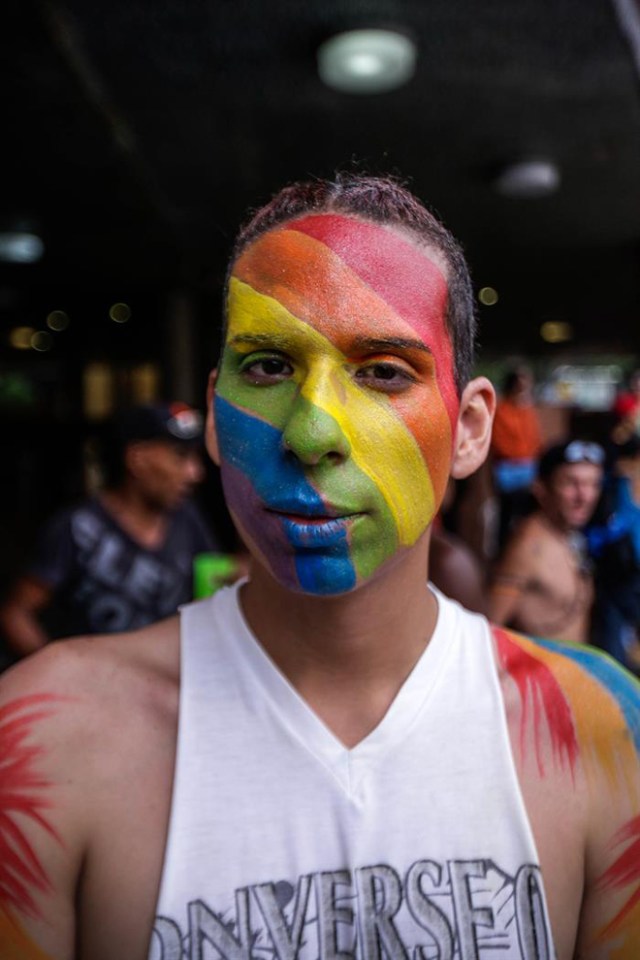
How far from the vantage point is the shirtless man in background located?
3844 mm

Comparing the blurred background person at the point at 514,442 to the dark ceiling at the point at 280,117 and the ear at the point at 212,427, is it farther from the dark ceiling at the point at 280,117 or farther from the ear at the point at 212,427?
the ear at the point at 212,427

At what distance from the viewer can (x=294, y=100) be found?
524cm

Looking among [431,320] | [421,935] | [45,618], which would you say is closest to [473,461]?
[431,320]

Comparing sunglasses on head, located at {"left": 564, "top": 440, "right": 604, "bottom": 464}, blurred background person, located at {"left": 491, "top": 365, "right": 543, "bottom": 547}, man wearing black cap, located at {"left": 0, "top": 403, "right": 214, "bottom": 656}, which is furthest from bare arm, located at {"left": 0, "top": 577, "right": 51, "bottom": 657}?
blurred background person, located at {"left": 491, "top": 365, "right": 543, "bottom": 547}

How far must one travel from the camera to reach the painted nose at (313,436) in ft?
4.15

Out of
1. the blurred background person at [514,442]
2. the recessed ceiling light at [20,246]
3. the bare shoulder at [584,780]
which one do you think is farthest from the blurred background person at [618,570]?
the recessed ceiling light at [20,246]

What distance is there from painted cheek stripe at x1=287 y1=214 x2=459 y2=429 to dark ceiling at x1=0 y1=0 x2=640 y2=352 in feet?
1.21

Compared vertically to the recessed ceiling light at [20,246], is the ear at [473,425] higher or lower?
lower

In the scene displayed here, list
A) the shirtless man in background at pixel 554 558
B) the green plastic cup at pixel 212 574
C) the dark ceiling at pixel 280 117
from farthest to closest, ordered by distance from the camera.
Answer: the dark ceiling at pixel 280 117 < the shirtless man in background at pixel 554 558 < the green plastic cup at pixel 212 574

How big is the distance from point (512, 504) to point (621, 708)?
4.85 meters

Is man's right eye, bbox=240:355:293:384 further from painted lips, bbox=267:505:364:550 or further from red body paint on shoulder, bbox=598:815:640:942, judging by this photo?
red body paint on shoulder, bbox=598:815:640:942

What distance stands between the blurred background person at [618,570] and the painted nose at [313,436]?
296 centimetres

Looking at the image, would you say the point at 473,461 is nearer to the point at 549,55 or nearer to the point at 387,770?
the point at 387,770

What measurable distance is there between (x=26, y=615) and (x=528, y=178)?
16.6 feet
